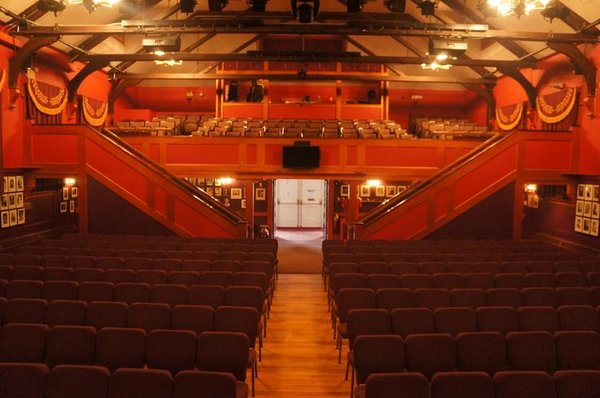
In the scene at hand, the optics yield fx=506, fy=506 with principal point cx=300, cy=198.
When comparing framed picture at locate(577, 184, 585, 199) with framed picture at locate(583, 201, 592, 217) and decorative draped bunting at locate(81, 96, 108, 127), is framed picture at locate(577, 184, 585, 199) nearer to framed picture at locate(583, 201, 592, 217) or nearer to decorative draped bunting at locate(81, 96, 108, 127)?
framed picture at locate(583, 201, 592, 217)

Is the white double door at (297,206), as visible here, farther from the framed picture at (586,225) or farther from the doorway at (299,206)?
the framed picture at (586,225)

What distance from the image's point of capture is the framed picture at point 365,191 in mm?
16750

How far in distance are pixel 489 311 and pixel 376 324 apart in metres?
1.19

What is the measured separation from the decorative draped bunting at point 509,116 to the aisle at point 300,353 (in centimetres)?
962

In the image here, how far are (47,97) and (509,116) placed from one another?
43.4 ft

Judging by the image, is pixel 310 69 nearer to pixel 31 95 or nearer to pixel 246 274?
pixel 31 95

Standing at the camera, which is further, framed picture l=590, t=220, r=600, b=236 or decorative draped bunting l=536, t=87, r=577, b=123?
decorative draped bunting l=536, t=87, r=577, b=123

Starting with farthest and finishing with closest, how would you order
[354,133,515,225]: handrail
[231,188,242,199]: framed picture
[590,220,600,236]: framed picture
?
[231,188,242,199]: framed picture, [354,133,515,225]: handrail, [590,220,600,236]: framed picture

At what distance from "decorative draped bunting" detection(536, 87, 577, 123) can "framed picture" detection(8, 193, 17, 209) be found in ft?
42.2

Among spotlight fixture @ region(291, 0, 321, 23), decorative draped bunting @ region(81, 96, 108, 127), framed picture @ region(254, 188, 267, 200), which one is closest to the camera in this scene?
spotlight fixture @ region(291, 0, 321, 23)

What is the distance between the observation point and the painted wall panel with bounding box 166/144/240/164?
1317cm

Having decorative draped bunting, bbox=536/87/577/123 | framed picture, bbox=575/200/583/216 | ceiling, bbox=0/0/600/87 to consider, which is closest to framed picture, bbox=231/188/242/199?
ceiling, bbox=0/0/600/87

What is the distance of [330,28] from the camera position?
34.8 ft

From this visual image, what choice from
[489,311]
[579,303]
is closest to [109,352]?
[489,311]
